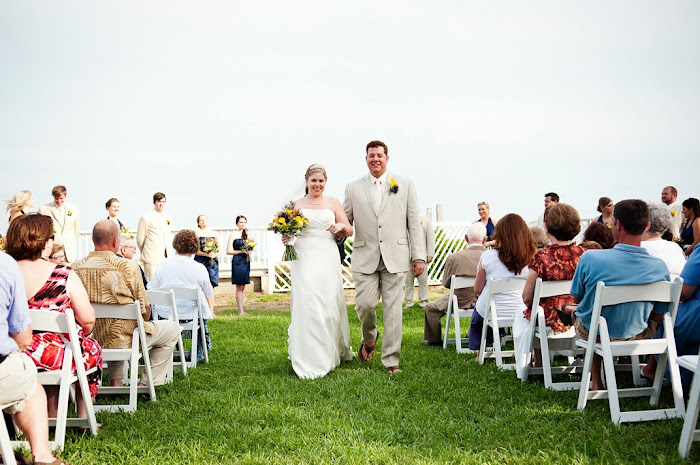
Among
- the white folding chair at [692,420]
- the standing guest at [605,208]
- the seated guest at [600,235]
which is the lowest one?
the white folding chair at [692,420]

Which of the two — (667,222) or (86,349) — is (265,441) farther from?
(667,222)

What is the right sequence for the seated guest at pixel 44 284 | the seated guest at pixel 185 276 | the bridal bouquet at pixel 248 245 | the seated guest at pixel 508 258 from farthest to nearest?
the bridal bouquet at pixel 248 245 → the seated guest at pixel 185 276 → the seated guest at pixel 508 258 → the seated guest at pixel 44 284

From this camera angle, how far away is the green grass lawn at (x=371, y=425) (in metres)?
3.69

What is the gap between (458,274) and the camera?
309 inches

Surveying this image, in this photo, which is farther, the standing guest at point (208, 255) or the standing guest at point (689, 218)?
the standing guest at point (208, 255)

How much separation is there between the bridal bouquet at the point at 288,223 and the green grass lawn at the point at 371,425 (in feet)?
4.04

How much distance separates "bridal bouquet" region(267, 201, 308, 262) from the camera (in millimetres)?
6262

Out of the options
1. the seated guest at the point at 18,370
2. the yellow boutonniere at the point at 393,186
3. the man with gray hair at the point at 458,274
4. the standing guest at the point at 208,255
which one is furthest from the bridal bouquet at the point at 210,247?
the seated guest at the point at 18,370

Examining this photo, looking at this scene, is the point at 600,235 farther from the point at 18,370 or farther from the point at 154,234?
the point at 154,234

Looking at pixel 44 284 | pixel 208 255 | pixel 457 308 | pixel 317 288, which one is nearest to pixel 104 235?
pixel 44 284

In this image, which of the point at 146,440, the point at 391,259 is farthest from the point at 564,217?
the point at 146,440

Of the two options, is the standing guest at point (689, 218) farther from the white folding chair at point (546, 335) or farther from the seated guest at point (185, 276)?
the seated guest at point (185, 276)

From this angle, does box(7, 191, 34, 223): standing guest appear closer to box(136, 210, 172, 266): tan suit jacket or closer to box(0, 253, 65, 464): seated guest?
box(136, 210, 172, 266): tan suit jacket

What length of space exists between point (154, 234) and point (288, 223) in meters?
6.31
